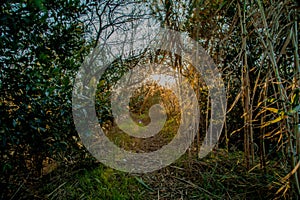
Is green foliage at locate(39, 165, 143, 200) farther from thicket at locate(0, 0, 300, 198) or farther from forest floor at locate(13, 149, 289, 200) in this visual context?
thicket at locate(0, 0, 300, 198)

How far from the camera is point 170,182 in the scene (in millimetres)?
1295

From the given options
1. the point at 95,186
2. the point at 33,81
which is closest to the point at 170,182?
the point at 95,186

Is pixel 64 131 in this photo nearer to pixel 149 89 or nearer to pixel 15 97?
pixel 15 97

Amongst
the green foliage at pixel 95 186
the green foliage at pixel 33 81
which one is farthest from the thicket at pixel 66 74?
the green foliage at pixel 95 186

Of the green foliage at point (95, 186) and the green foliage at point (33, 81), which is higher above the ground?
the green foliage at point (33, 81)

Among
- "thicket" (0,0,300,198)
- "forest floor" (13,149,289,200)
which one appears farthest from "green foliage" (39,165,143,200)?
"thicket" (0,0,300,198)

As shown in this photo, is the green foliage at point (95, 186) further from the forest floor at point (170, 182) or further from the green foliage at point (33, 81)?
the green foliage at point (33, 81)

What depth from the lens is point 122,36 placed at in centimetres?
223

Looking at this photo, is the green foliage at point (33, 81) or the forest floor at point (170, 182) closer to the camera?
the green foliage at point (33, 81)

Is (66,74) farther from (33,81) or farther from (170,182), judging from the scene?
(170,182)

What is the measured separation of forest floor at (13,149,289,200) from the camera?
1.12 meters

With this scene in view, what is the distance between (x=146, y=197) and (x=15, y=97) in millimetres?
786

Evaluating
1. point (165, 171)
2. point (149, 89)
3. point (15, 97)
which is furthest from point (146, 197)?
point (149, 89)

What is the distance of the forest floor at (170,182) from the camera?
3.67 feet
